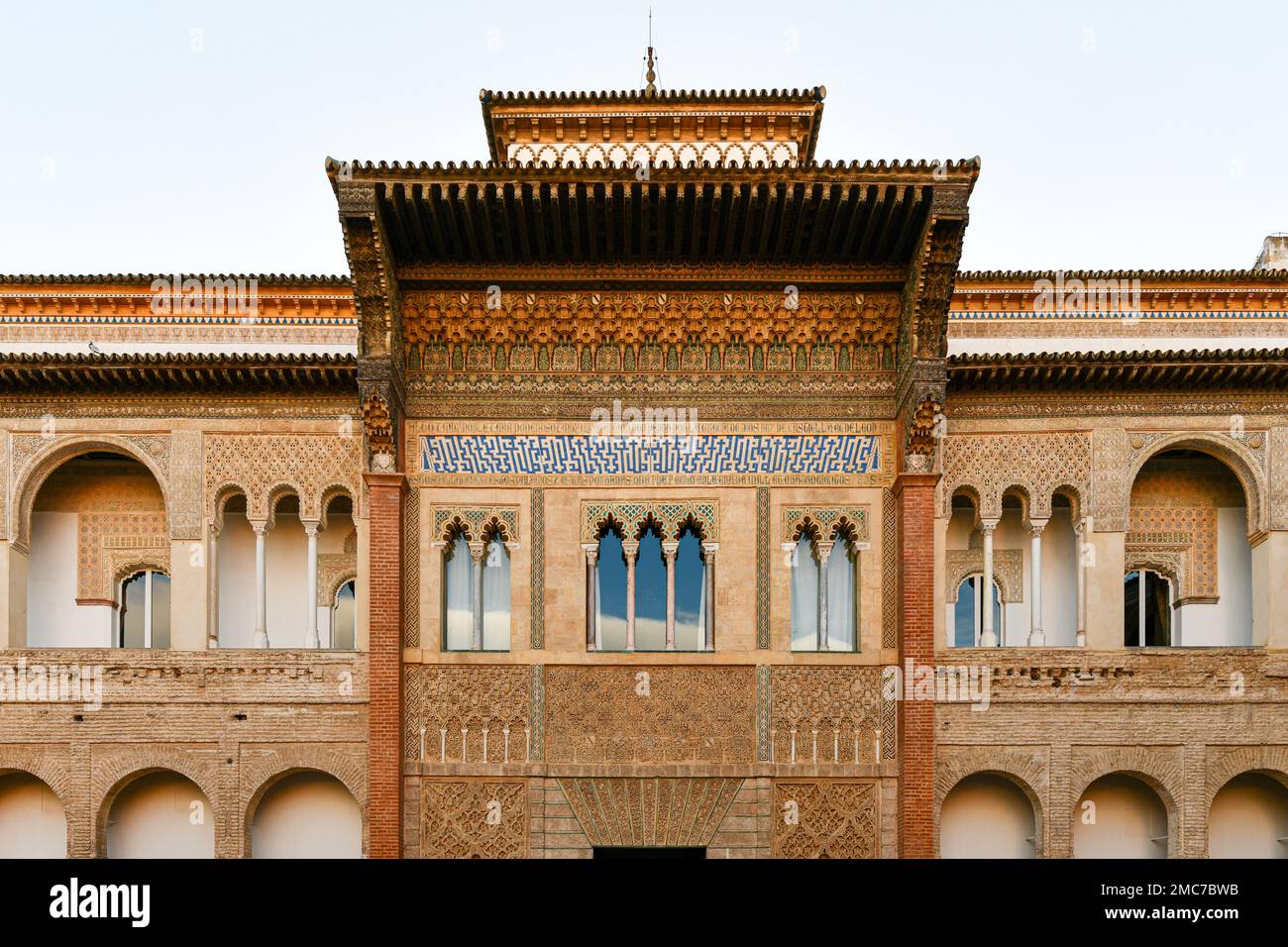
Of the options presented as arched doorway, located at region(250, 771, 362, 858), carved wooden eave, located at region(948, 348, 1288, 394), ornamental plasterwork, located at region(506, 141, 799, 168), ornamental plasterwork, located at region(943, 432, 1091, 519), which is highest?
ornamental plasterwork, located at region(506, 141, 799, 168)

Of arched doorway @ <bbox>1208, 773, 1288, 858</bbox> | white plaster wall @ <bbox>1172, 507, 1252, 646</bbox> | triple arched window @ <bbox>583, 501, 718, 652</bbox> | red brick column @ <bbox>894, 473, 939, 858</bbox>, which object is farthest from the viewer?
white plaster wall @ <bbox>1172, 507, 1252, 646</bbox>

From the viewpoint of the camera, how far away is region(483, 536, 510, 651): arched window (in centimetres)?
1012

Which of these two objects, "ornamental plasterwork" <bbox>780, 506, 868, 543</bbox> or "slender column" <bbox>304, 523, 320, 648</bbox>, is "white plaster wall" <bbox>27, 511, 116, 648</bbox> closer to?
"slender column" <bbox>304, 523, 320, 648</bbox>

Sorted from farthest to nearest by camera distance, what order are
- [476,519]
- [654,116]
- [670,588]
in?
[654,116]
[476,519]
[670,588]

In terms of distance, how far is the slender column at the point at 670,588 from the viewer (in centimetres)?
994

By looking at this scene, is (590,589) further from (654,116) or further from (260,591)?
(654,116)

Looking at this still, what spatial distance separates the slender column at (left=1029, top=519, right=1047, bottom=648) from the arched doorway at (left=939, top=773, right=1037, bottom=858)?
1387 mm

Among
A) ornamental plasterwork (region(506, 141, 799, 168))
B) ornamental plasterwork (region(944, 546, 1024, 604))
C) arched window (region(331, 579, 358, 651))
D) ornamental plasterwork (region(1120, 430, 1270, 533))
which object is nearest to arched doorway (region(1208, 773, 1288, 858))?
ornamental plasterwork (region(1120, 430, 1270, 533))

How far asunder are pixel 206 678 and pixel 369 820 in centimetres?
204

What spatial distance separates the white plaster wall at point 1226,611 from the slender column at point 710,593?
4775 mm

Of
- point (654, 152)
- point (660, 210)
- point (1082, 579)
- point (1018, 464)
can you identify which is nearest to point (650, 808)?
point (1082, 579)

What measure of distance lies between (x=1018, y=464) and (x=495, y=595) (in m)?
5.07

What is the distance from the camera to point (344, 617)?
429 inches
